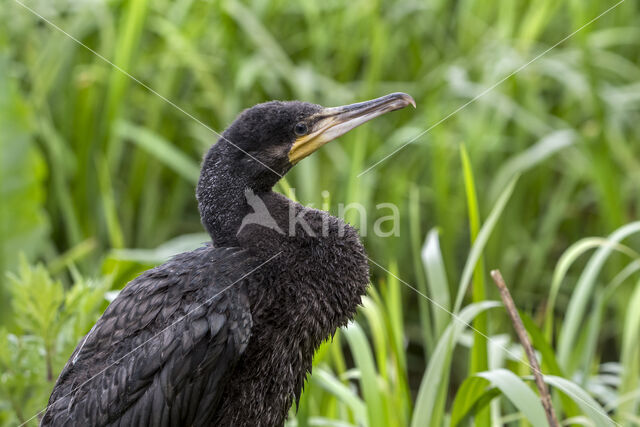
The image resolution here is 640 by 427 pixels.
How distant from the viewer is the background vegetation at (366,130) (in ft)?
11.7

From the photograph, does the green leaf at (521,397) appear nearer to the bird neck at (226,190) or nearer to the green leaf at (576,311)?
the green leaf at (576,311)

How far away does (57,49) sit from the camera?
3.89 metres

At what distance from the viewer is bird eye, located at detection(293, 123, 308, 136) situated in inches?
80.7

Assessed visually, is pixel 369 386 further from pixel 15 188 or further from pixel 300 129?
pixel 15 188

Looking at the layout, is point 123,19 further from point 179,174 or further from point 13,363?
point 13,363

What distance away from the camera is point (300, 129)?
6.75 ft

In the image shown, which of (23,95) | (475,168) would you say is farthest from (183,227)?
(475,168)

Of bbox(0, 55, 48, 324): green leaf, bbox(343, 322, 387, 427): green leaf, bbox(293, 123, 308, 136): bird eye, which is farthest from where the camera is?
bbox(0, 55, 48, 324): green leaf

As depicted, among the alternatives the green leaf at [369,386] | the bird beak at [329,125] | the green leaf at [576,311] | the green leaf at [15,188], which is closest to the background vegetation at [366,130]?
the green leaf at [15,188]

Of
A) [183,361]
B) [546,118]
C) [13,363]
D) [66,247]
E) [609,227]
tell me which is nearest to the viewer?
[183,361]

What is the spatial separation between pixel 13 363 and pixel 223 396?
73cm

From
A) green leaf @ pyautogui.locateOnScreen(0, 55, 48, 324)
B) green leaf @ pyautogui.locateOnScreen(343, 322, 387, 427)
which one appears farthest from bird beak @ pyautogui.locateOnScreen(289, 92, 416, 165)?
green leaf @ pyautogui.locateOnScreen(0, 55, 48, 324)

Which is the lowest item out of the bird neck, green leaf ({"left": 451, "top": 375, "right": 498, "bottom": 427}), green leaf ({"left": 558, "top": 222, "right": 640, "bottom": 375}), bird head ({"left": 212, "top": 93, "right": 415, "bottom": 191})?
green leaf ({"left": 451, "top": 375, "right": 498, "bottom": 427})

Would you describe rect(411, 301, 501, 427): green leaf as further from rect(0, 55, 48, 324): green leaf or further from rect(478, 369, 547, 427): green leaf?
rect(0, 55, 48, 324): green leaf
